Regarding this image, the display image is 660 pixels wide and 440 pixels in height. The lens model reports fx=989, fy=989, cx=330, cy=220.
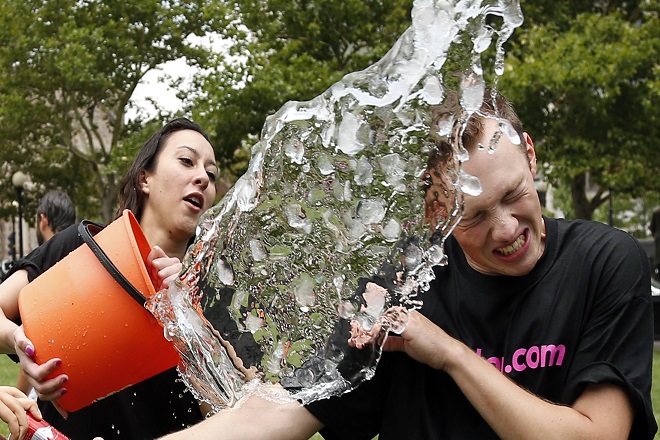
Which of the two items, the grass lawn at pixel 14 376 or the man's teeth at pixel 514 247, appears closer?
the man's teeth at pixel 514 247

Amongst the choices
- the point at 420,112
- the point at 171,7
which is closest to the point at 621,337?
the point at 420,112

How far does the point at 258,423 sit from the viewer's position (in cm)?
236

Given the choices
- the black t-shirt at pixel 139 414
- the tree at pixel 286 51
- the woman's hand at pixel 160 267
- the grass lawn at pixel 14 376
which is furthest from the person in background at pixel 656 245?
the woman's hand at pixel 160 267

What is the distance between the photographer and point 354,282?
219cm

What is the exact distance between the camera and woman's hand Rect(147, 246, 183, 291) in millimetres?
2756

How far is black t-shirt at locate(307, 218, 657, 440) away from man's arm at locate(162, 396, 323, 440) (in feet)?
0.15

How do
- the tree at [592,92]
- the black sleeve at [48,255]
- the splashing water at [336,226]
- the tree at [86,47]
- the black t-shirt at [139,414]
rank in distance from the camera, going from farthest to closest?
the tree at [86,47]
the tree at [592,92]
the black sleeve at [48,255]
the black t-shirt at [139,414]
the splashing water at [336,226]

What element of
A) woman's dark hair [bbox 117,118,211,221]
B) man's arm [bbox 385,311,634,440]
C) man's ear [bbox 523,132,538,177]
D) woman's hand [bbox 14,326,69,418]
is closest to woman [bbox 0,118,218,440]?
woman's dark hair [bbox 117,118,211,221]

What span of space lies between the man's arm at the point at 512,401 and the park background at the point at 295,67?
728cm

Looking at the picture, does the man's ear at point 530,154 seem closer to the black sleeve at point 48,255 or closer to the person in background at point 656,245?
the black sleeve at point 48,255

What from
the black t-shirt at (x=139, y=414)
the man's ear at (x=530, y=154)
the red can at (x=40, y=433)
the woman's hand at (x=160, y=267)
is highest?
the man's ear at (x=530, y=154)

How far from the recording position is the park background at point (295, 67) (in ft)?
51.9

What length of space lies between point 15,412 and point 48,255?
1.20 meters

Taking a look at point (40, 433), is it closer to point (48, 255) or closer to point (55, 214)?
point (48, 255)
